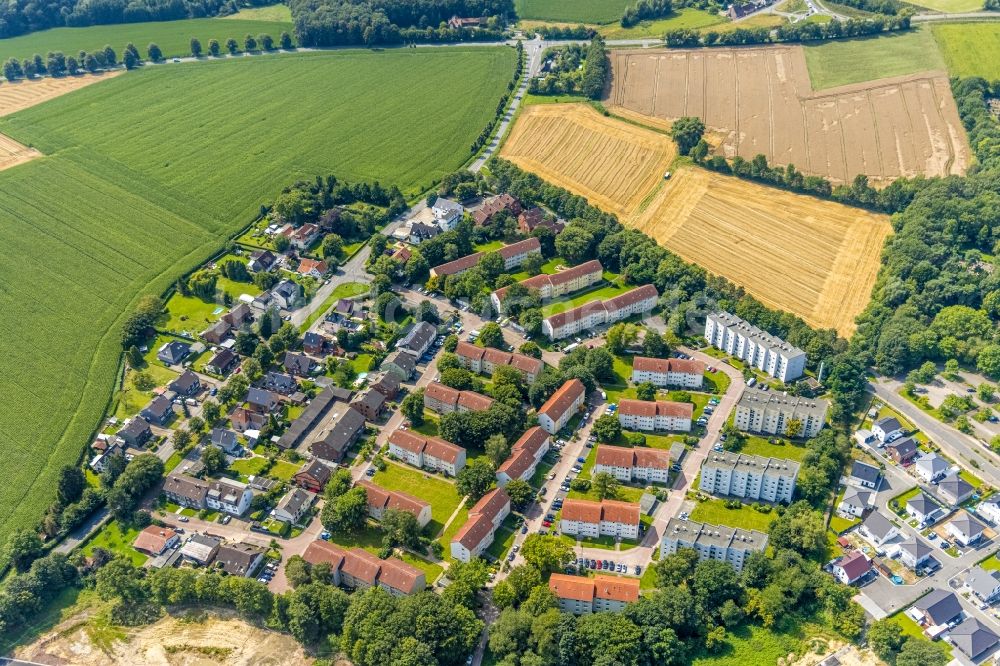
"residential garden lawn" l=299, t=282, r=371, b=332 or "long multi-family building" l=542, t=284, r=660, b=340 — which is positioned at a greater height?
"long multi-family building" l=542, t=284, r=660, b=340

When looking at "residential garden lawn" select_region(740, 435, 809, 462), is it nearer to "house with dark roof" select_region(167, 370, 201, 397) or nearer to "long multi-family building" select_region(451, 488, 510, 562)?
"long multi-family building" select_region(451, 488, 510, 562)

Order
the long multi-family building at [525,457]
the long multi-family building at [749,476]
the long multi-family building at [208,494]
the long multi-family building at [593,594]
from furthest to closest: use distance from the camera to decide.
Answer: the long multi-family building at [525,457], the long multi-family building at [208,494], the long multi-family building at [749,476], the long multi-family building at [593,594]

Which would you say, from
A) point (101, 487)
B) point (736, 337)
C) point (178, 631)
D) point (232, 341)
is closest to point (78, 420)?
point (101, 487)

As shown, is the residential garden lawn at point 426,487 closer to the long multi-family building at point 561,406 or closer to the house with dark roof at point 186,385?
the long multi-family building at point 561,406

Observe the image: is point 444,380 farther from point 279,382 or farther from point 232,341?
point 232,341

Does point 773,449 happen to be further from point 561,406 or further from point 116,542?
point 116,542

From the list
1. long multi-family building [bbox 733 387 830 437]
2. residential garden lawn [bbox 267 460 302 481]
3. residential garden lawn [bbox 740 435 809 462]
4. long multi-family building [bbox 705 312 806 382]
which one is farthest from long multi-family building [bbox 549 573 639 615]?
long multi-family building [bbox 705 312 806 382]

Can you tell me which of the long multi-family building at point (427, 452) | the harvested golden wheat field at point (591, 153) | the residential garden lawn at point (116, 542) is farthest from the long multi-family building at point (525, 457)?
the harvested golden wheat field at point (591, 153)
